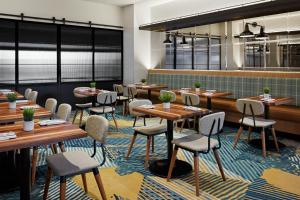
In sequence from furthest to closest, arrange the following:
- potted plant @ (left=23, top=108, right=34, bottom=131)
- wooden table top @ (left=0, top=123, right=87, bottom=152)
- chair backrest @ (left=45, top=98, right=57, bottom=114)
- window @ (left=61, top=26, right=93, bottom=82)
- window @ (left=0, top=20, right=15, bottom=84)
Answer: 1. window @ (left=61, top=26, right=93, bottom=82)
2. window @ (left=0, top=20, right=15, bottom=84)
3. chair backrest @ (left=45, top=98, right=57, bottom=114)
4. potted plant @ (left=23, top=108, right=34, bottom=131)
5. wooden table top @ (left=0, top=123, right=87, bottom=152)

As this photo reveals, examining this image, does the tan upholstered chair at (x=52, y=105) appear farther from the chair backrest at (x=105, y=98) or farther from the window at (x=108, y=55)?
the window at (x=108, y=55)

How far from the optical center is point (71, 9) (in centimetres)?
802

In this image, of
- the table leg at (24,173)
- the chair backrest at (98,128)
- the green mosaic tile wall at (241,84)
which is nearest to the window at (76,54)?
the green mosaic tile wall at (241,84)

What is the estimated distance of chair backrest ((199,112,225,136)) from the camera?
2879mm

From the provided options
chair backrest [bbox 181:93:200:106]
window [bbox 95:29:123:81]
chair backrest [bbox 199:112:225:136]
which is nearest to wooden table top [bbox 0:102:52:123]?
chair backrest [bbox 199:112:225:136]

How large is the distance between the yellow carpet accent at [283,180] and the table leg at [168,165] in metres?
0.96

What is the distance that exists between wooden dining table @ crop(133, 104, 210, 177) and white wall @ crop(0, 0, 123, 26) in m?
5.29

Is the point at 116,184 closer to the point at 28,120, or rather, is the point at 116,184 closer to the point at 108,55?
the point at 28,120

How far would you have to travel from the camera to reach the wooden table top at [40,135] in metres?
1.99

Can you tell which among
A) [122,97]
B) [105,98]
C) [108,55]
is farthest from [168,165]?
[108,55]

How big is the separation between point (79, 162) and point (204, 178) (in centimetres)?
158

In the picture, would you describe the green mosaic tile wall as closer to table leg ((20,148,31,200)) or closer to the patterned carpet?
the patterned carpet

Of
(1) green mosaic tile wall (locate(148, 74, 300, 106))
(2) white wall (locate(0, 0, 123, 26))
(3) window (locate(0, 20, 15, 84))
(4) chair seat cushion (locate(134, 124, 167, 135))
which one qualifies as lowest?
(4) chair seat cushion (locate(134, 124, 167, 135))

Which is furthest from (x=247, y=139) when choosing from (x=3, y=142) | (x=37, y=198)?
(x=3, y=142)
